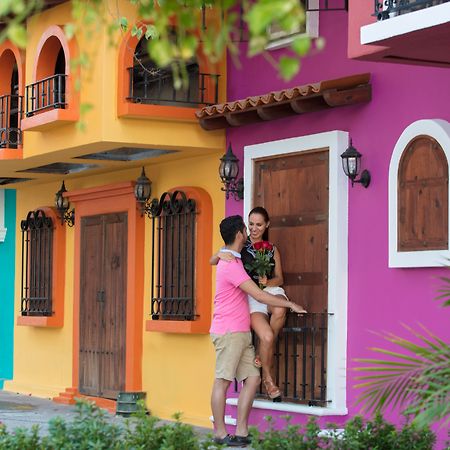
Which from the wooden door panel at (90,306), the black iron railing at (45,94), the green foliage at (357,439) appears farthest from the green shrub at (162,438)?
the wooden door panel at (90,306)

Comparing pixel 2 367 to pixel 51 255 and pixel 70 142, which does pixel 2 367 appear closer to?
pixel 51 255

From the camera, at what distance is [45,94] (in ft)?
44.0

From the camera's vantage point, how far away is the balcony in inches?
331

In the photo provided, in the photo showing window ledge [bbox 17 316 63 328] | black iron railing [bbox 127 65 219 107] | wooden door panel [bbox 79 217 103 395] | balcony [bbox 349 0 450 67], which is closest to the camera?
balcony [bbox 349 0 450 67]

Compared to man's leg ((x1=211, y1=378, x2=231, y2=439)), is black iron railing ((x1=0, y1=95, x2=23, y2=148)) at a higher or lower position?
higher

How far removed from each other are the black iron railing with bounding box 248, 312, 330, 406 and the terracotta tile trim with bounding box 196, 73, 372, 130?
1.93 meters

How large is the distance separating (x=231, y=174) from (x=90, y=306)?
3.89 meters

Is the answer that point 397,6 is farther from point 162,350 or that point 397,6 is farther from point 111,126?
point 162,350

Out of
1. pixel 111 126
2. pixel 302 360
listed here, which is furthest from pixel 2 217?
pixel 302 360

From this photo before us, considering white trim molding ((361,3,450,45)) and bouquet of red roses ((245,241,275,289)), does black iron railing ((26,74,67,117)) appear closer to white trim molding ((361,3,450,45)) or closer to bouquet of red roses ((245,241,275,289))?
bouquet of red roses ((245,241,275,289))

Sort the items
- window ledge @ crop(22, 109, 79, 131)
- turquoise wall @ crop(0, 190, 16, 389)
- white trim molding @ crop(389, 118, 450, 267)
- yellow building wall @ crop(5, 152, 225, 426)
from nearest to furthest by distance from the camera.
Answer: white trim molding @ crop(389, 118, 450, 267) < window ledge @ crop(22, 109, 79, 131) < yellow building wall @ crop(5, 152, 225, 426) < turquoise wall @ crop(0, 190, 16, 389)

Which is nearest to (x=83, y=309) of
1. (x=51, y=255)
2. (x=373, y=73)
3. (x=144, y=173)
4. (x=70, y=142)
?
(x=51, y=255)

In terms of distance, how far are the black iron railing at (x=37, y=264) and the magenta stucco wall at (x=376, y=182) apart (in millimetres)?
6081

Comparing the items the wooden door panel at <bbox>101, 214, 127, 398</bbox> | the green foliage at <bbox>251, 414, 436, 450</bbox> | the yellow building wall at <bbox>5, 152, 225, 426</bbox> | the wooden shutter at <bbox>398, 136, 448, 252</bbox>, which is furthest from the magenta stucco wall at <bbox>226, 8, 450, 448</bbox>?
the wooden door panel at <bbox>101, 214, 127, 398</bbox>
